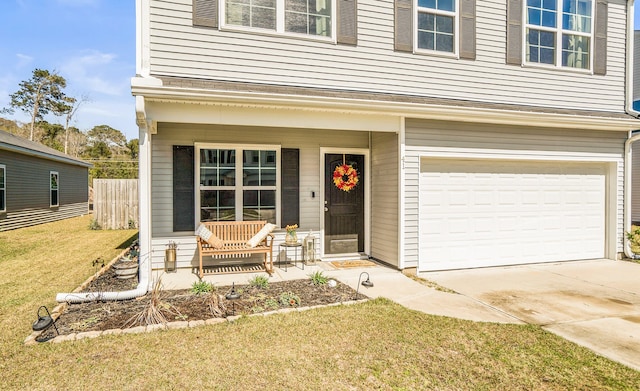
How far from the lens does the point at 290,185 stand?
693 centimetres

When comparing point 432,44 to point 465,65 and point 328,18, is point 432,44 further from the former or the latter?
point 328,18

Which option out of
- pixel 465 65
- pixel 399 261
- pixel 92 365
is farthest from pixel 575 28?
pixel 92 365

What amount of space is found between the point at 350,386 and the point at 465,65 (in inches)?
240

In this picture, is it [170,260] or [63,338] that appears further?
[170,260]

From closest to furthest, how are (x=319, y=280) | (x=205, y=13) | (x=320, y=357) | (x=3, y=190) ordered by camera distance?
(x=320, y=357)
(x=319, y=280)
(x=205, y=13)
(x=3, y=190)

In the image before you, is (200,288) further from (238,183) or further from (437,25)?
(437,25)

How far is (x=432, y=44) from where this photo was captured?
671cm

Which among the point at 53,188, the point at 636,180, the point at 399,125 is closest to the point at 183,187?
the point at 399,125

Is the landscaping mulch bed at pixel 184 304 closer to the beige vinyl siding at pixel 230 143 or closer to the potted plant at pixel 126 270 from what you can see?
the potted plant at pixel 126 270

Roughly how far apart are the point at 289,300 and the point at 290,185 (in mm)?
2772

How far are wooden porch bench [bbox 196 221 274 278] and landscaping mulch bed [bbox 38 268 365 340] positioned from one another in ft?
2.49

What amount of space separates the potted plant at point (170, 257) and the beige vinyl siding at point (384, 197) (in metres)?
3.63

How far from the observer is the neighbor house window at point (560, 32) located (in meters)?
7.20

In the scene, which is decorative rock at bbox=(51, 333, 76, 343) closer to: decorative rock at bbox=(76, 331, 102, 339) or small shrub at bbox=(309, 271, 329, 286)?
decorative rock at bbox=(76, 331, 102, 339)
